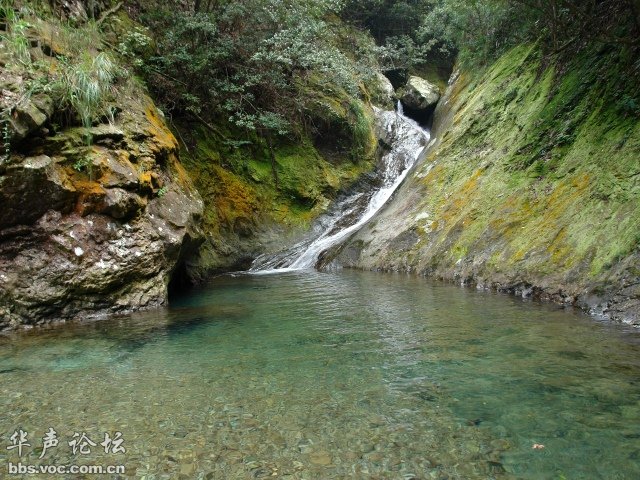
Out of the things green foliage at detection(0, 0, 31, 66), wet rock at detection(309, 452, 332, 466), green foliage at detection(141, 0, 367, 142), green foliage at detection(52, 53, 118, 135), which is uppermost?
green foliage at detection(141, 0, 367, 142)

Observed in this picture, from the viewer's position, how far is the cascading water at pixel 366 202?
1184 cm

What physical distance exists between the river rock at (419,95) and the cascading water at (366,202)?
529 millimetres

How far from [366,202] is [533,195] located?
7245 mm

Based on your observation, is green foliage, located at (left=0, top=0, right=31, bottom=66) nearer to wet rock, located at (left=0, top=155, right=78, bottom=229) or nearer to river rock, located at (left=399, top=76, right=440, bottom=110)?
wet rock, located at (left=0, top=155, right=78, bottom=229)

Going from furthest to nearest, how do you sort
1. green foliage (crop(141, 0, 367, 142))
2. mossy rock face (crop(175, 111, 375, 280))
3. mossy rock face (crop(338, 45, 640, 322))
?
mossy rock face (crop(175, 111, 375, 280))
green foliage (crop(141, 0, 367, 142))
mossy rock face (crop(338, 45, 640, 322))

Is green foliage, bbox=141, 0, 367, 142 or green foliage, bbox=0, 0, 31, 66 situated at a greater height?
green foliage, bbox=141, 0, 367, 142

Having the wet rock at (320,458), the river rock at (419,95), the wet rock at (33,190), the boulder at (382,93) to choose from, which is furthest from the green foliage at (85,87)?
the river rock at (419,95)

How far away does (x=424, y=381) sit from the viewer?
11.0 ft

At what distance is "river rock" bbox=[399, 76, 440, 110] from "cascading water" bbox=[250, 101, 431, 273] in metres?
0.53

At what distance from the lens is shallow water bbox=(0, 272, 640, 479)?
7.71 feet

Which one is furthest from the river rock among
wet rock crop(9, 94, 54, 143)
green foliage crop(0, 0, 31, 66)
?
wet rock crop(9, 94, 54, 143)

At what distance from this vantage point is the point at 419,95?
18.3 metres

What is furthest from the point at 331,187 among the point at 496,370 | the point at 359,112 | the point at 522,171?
the point at 496,370

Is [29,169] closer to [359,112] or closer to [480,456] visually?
[480,456]
